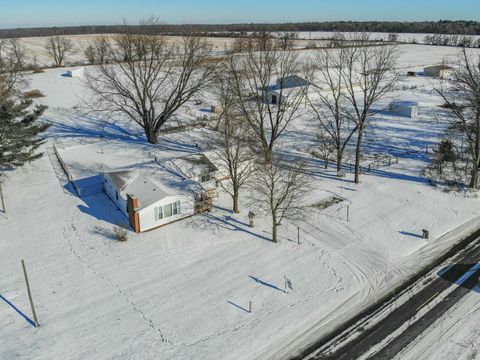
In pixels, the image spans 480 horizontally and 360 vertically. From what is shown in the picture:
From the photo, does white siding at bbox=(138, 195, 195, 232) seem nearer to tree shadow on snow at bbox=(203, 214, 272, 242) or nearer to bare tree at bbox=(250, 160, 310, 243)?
tree shadow on snow at bbox=(203, 214, 272, 242)

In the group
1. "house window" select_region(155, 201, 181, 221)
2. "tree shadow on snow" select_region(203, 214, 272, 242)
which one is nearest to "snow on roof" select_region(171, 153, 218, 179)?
"house window" select_region(155, 201, 181, 221)

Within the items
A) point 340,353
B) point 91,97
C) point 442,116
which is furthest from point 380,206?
point 91,97

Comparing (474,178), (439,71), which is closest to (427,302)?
(474,178)

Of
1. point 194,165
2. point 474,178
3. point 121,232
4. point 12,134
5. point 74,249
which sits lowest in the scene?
point 74,249

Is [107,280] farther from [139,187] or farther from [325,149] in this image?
[325,149]

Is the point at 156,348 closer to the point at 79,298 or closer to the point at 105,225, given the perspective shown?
the point at 79,298

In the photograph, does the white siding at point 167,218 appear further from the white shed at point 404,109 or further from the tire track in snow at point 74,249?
the white shed at point 404,109

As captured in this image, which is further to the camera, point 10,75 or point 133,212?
point 10,75
